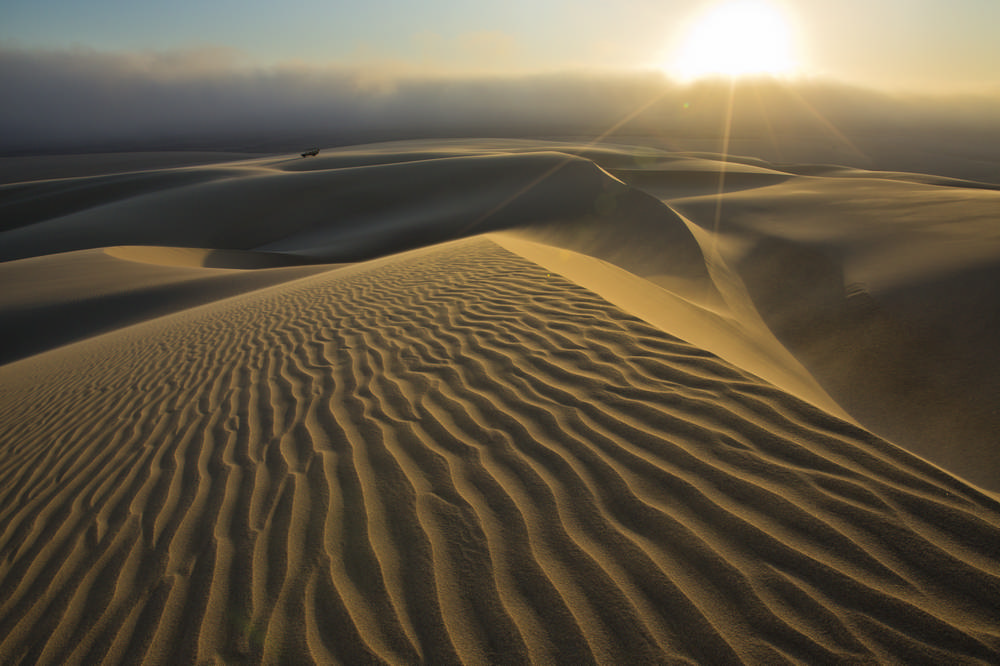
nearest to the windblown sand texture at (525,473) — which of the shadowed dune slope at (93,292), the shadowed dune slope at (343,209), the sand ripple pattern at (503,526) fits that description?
the sand ripple pattern at (503,526)

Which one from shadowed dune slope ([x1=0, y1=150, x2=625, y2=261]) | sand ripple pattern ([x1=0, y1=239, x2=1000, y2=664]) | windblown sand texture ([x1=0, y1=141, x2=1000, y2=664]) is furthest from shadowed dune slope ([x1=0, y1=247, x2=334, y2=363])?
sand ripple pattern ([x1=0, y1=239, x2=1000, y2=664])

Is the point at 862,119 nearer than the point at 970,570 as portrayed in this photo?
No

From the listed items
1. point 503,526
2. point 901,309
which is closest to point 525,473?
point 503,526

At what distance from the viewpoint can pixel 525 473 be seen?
251 cm

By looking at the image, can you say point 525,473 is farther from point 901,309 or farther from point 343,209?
point 343,209

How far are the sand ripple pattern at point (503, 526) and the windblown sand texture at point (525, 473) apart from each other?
0.01m

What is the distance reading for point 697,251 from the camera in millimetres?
9070

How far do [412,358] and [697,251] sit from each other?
23.1 feet

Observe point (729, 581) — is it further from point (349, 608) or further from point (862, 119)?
point (862, 119)

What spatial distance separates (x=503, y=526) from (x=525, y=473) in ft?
1.19

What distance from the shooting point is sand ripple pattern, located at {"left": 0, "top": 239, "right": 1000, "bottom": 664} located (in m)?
1.75

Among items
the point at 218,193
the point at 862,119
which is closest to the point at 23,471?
the point at 218,193

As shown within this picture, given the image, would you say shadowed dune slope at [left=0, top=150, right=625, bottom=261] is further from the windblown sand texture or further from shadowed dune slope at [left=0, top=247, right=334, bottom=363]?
the windblown sand texture

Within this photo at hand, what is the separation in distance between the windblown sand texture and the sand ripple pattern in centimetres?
1
